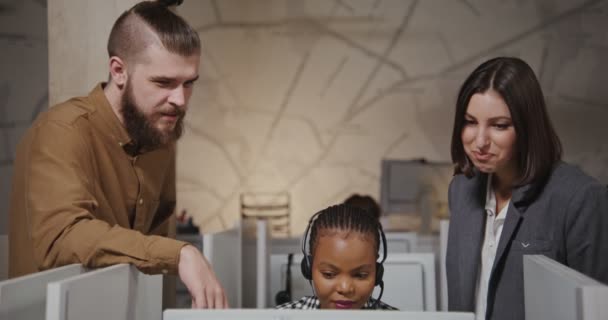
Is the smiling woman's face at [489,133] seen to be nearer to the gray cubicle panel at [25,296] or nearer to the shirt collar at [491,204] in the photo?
the shirt collar at [491,204]

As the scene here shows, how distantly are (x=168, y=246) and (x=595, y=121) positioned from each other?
6749 mm

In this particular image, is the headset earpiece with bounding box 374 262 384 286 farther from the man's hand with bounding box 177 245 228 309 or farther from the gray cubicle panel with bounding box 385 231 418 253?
the gray cubicle panel with bounding box 385 231 418 253

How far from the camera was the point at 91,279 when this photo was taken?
1.12 m

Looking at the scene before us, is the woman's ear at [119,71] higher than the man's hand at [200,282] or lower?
higher

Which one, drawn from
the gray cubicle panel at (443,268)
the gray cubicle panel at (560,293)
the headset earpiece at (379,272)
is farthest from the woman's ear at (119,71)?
the gray cubicle panel at (443,268)

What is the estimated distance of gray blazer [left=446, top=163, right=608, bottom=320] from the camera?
174 centimetres

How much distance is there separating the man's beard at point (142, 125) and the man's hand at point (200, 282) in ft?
1.91

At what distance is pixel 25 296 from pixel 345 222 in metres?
0.98

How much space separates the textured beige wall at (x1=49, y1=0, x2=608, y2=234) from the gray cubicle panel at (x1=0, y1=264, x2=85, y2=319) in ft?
20.5

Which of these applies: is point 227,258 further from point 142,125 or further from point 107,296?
point 107,296

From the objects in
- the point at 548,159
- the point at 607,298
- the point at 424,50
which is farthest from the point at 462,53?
the point at 607,298

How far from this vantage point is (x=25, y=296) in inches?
43.4

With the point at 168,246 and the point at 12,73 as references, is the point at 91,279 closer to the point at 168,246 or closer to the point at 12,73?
the point at 168,246

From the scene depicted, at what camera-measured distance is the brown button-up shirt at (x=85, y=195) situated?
1408 millimetres
